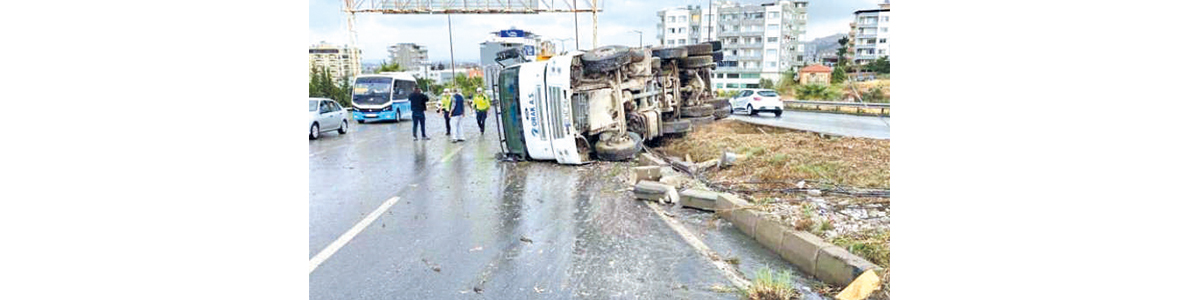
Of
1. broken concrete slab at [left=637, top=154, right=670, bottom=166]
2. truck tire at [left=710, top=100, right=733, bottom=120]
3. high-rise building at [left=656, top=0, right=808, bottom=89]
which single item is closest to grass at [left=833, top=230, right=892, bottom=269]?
broken concrete slab at [left=637, top=154, right=670, bottom=166]

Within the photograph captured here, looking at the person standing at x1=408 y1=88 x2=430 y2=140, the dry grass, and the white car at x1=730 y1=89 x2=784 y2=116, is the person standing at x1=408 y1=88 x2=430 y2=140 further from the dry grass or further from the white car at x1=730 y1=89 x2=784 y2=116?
the white car at x1=730 y1=89 x2=784 y2=116

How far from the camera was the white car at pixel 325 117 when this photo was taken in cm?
1251

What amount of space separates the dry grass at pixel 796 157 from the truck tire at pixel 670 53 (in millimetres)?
1376

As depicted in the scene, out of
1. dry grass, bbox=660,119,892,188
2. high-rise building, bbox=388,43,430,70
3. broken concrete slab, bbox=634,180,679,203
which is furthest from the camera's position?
high-rise building, bbox=388,43,430,70

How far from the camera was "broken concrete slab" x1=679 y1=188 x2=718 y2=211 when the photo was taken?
16.5 ft

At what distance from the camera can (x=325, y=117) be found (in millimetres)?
13312

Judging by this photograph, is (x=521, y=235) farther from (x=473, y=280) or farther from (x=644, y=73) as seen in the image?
(x=644, y=73)

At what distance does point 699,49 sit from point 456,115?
485 centimetres

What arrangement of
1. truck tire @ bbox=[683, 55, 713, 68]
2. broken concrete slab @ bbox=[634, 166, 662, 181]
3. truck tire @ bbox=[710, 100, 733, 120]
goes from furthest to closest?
truck tire @ bbox=[710, 100, 733, 120], truck tire @ bbox=[683, 55, 713, 68], broken concrete slab @ bbox=[634, 166, 662, 181]

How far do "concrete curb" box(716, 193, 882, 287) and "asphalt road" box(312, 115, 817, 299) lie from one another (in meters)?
0.09

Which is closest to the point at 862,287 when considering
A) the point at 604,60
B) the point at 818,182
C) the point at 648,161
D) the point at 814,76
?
the point at 818,182

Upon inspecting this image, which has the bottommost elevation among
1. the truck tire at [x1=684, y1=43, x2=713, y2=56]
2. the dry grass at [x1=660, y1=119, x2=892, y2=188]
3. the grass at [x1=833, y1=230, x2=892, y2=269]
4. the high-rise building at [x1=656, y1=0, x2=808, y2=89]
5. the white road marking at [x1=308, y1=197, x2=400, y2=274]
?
the white road marking at [x1=308, y1=197, x2=400, y2=274]

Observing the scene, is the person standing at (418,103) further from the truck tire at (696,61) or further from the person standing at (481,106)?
the truck tire at (696,61)

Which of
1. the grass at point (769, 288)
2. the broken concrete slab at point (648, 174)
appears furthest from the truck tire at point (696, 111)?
the grass at point (769, 288)
